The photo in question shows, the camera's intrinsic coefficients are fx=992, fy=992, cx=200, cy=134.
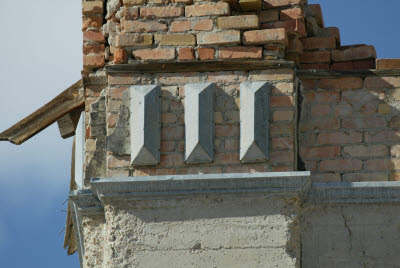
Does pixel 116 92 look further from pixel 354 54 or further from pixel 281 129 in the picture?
pixel 354 54

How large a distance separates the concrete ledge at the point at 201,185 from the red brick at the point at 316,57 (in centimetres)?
95

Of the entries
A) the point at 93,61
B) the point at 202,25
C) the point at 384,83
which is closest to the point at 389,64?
the point at 384,83

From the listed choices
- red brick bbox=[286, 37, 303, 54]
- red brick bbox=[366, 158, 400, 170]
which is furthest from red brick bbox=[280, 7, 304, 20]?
red brick bbox=[366, 158, 400, 170]

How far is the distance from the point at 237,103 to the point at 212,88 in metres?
0.17

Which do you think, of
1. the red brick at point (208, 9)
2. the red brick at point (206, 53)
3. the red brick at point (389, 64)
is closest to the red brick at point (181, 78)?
the red brick at point (206, 53)

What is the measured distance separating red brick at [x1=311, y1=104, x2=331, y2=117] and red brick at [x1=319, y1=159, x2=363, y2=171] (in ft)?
0.97

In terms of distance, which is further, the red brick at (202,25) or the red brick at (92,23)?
the red brick at (92,23)

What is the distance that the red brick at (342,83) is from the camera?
6031mm

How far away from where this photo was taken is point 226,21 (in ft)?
19.3

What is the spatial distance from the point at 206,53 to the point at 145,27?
1.31 feet

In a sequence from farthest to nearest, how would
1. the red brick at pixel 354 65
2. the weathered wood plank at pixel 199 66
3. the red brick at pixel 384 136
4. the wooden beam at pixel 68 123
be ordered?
the wooden beam at pixel 68 123, the red brick at pixel 354 65, the red brick at pixel 384 136, the weathered wood plank at pixel 199 66

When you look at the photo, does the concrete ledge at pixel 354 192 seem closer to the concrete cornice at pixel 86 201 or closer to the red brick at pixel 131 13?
the concrete cornice at pixel 86 201

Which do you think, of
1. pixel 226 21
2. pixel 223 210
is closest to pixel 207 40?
pixel 226 21

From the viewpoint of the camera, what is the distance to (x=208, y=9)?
5.92 metres
